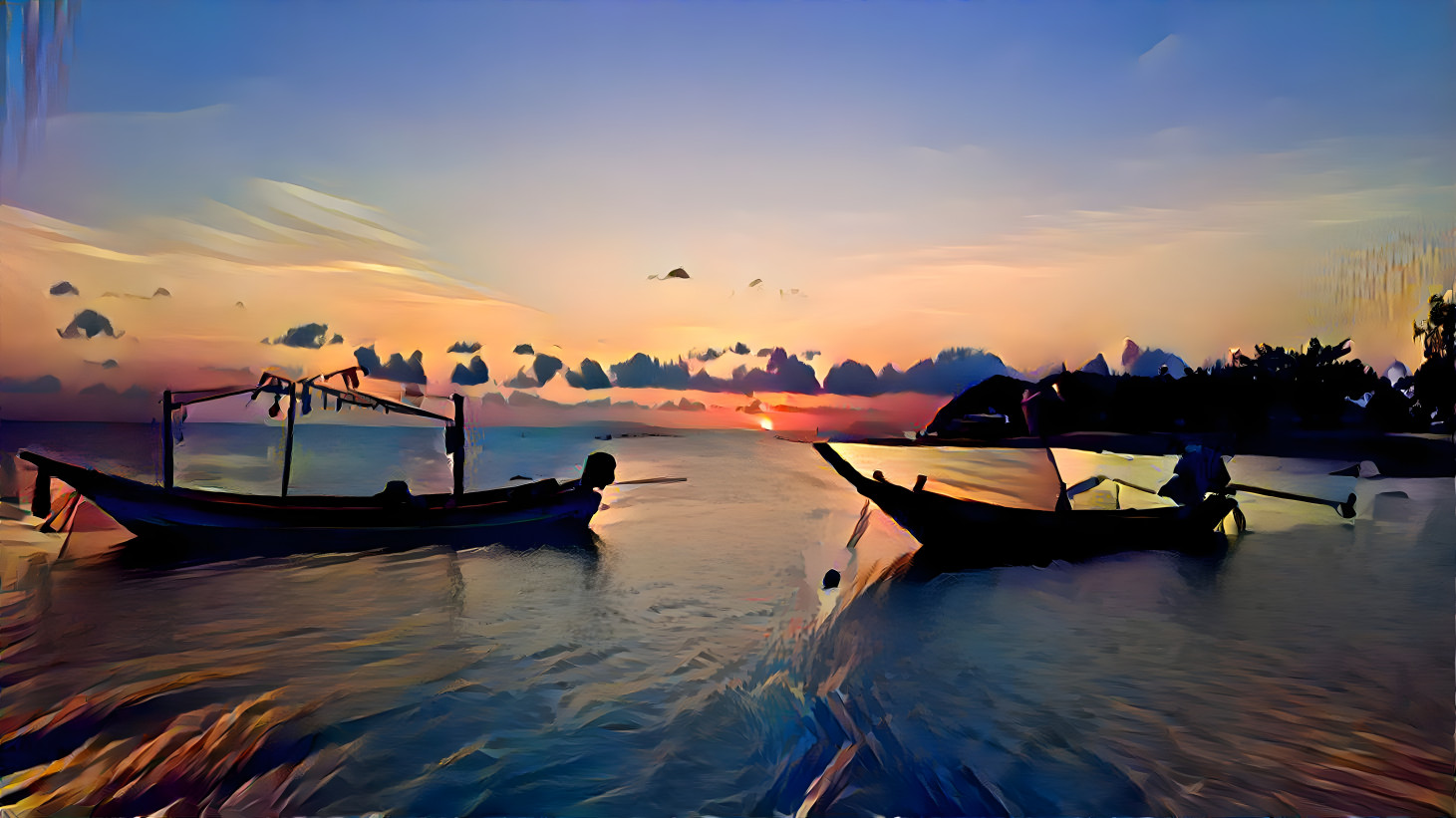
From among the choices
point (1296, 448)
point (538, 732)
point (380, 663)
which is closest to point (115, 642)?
point (380, 663)

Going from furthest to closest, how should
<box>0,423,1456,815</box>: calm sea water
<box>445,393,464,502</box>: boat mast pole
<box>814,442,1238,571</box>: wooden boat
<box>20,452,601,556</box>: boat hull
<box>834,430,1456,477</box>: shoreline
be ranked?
<box>834,430,1456,477</box>: shoreline, <box>445,393,464,502</box>: boat mast pole, <box>20,452,601,556</box>: boat hull, <box>814,442,1238,571</box>: wooden boat, <box>0,423,1456,815</box>: calm sea water

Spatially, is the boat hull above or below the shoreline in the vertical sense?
below

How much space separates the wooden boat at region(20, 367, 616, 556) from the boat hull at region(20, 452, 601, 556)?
2cm

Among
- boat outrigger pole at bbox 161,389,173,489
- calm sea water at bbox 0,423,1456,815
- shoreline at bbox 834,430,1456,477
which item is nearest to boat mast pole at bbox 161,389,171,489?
boat outrigger pole at bbox 161,389,173,489

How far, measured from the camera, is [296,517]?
1477 centimetres

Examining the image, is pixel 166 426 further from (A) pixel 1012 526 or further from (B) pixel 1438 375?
(B) pixel 1438 375

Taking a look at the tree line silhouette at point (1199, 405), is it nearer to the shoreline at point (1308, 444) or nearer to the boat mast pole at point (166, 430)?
the shoreline at point (1308, 444)

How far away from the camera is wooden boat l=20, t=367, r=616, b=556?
46.1ft

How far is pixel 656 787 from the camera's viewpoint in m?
5.52

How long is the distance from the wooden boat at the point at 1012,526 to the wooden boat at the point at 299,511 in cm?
793

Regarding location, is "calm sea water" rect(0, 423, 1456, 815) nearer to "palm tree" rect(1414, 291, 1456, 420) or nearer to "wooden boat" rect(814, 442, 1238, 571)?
"wooden boat" rect(814, 442, 1238, 571)

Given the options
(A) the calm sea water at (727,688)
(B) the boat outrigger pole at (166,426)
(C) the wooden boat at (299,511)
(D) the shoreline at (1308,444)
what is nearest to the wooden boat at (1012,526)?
(A) the calm sea water at (727,688)

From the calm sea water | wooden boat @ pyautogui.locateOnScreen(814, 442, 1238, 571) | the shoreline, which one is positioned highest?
the shoreline

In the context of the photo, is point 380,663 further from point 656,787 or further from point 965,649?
point 965,649
